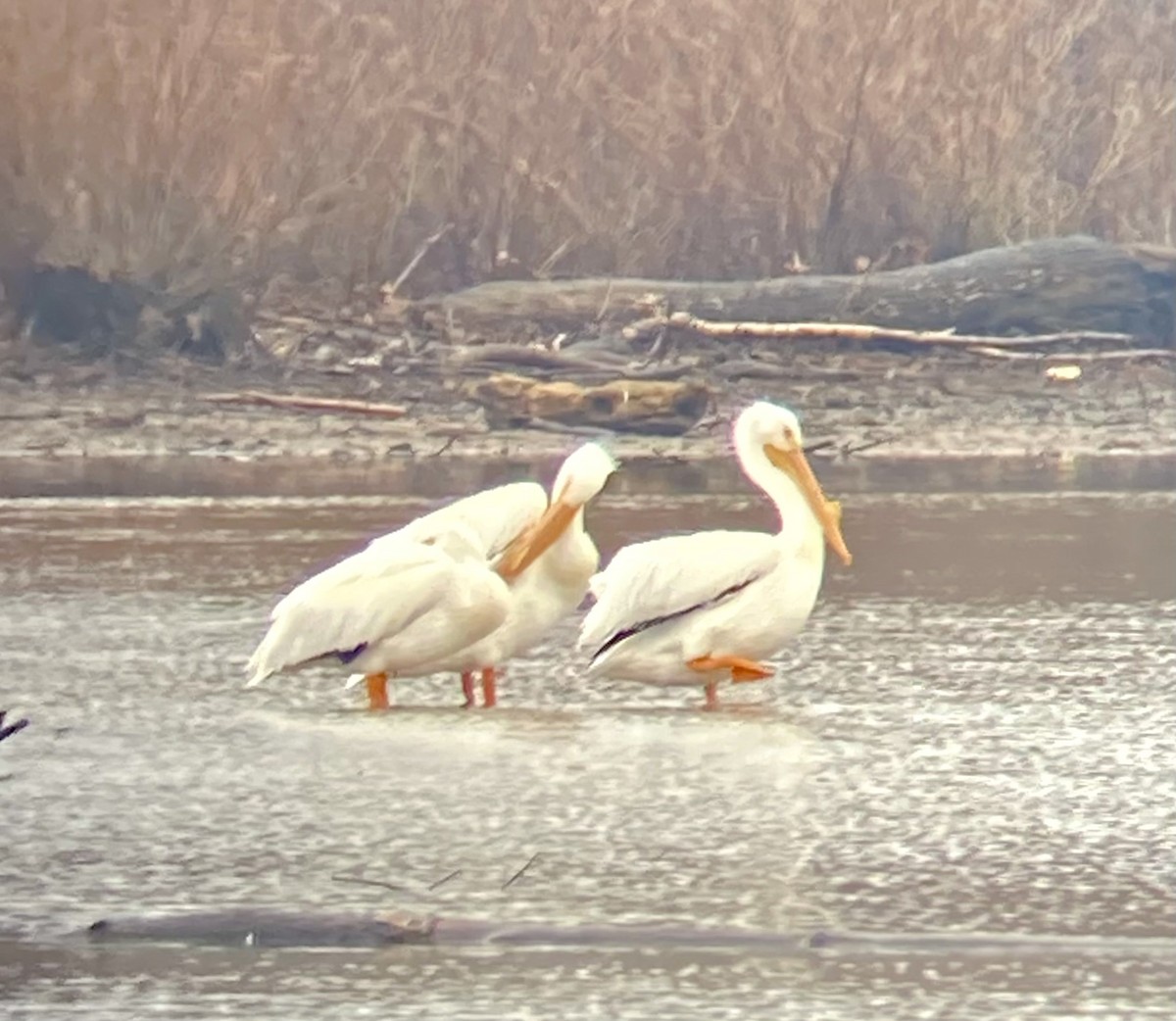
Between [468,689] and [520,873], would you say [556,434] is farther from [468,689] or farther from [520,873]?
[520,873]

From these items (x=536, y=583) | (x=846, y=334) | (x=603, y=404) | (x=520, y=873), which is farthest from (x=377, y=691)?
(x=846, y=334)

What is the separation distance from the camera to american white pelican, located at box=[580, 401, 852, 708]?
3189 mm

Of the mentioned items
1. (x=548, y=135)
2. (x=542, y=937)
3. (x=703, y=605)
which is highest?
(x=548, y=135)

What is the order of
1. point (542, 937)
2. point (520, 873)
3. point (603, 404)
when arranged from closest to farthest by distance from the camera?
1. point (542, 937)
2. point (520, 873)
3. point (603, 404)

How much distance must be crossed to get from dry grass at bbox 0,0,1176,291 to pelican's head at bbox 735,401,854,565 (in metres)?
1.10

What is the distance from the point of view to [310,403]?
4.68m

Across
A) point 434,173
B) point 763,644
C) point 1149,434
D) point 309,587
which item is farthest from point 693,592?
point 434,173

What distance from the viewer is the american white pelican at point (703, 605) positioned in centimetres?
319

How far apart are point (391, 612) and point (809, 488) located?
559 millimetres

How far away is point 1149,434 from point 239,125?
157 cm

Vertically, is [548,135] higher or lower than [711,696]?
higher

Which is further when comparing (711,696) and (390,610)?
(711,696)

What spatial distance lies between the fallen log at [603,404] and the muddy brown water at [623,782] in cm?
28

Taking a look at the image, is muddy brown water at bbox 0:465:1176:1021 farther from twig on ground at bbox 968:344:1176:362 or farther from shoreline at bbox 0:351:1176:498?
twig on ground at bbox 968:344:1176:362
